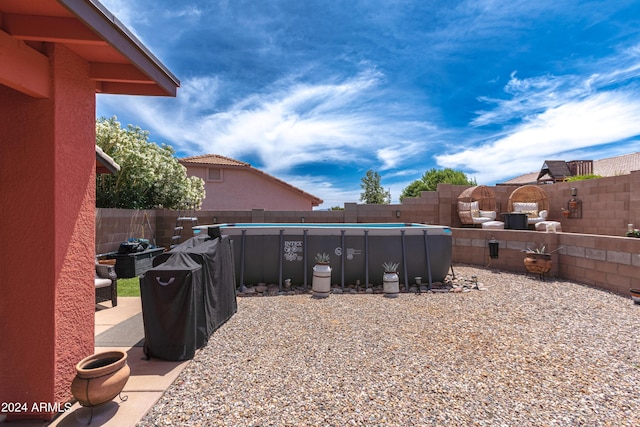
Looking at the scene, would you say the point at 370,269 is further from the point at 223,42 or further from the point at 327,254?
the point at 223,42

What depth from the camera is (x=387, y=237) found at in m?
6.93

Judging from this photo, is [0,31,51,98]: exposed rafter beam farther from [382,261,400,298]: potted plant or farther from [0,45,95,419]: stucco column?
[382,261,400,298]: potted plant

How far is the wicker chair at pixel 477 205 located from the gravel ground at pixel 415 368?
5.18 m

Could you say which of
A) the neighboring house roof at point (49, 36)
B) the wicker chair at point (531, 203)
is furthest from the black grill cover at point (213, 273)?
the wicker chair at point (531, 203)

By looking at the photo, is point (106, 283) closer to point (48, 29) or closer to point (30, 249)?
point (30, 249)

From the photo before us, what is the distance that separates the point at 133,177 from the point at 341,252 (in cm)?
770

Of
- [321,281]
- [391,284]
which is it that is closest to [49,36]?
[321,281]

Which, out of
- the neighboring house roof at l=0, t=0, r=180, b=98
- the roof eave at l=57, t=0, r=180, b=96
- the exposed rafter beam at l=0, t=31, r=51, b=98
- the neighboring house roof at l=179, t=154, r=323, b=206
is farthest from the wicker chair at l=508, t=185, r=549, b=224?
the neighboring house roof at l=179, t=154, r=323, b=206

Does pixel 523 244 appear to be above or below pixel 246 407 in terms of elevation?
above

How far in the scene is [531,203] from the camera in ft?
35.2

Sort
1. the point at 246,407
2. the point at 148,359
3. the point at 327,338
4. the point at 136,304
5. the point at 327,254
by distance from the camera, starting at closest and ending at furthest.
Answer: the point at 246,407 < the point at 148,359 < the point at 327,338 < the point at 136,304 < the point at 327,254

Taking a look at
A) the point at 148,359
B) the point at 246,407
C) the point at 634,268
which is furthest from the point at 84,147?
the point at 634,268

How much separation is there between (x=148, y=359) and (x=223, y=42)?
9269 millimetres

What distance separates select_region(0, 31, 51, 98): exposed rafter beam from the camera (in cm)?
208
